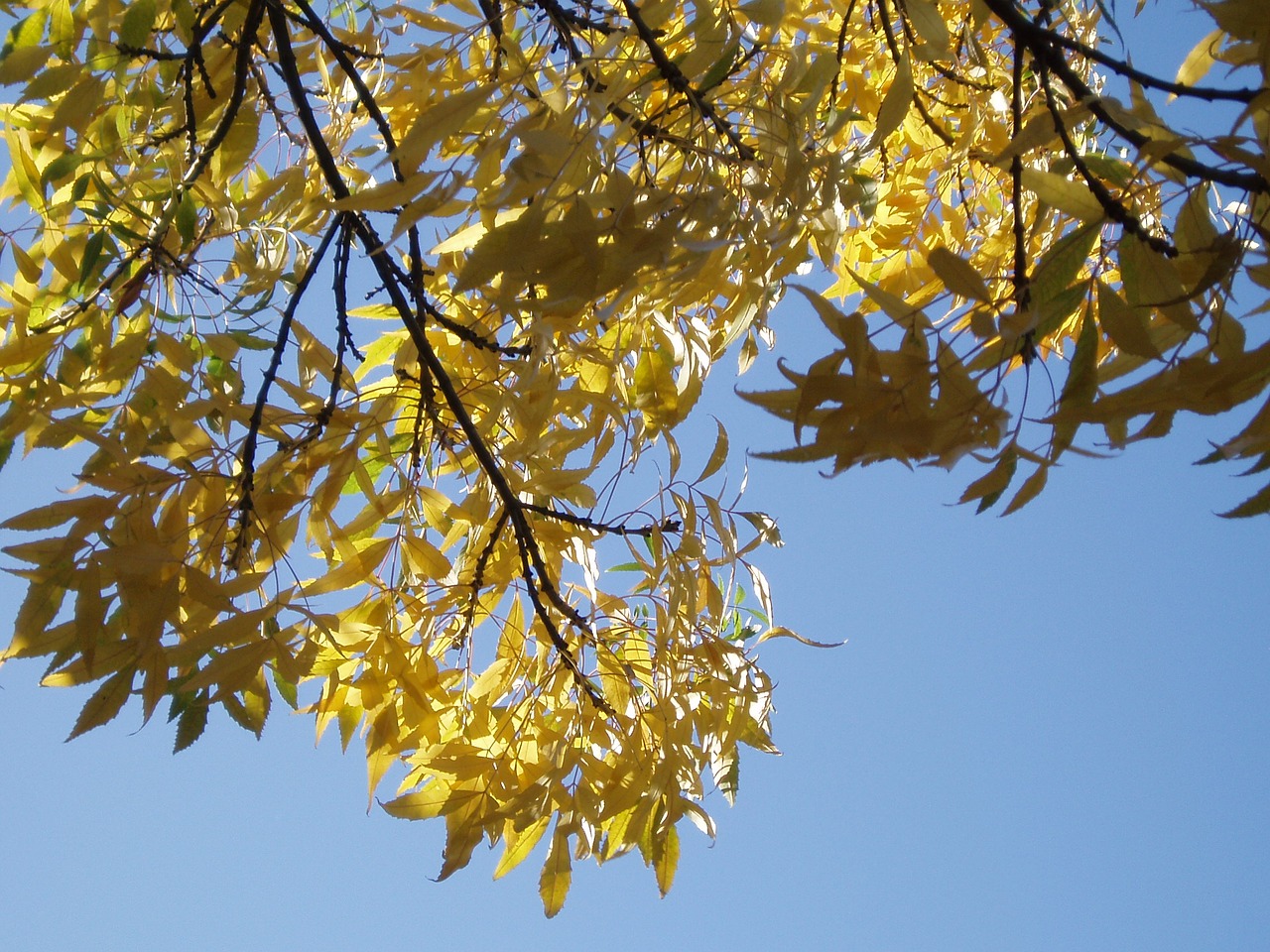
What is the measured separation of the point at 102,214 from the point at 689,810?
0.70 m

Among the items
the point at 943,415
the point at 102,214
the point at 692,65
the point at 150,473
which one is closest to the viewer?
the point at 943,415

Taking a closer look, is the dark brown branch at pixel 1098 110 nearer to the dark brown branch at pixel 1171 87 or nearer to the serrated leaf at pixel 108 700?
the dark brown branch at pixel 1171 87

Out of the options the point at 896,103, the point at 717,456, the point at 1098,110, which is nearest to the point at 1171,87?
the point at 1098,110

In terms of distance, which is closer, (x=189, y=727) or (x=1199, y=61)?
(x=1199, y=61)

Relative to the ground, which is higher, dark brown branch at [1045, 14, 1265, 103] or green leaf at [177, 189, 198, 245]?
green leaf at [177, 189, 198, 245]

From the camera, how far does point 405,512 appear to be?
76 cm

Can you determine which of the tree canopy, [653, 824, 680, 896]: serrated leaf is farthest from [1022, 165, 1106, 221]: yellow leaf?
[653, 824, 680, 896]: serrated leaf

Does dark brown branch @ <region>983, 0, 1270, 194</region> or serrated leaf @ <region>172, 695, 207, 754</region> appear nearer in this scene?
dark brown branch @ <region>983, 0, 1270, 194</region>

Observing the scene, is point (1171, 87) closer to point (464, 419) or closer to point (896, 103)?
point (896, 103)

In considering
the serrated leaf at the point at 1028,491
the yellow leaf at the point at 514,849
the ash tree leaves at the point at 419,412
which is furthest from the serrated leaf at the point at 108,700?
the serrated leaf at the point at 1028,491

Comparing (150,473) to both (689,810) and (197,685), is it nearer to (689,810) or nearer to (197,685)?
(197,685)

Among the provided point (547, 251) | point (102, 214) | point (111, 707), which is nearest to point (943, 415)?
point (547, 251)

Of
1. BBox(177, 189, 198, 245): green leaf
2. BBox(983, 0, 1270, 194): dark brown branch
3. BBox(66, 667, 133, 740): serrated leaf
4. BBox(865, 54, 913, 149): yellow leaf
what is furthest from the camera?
BBox(177, 189, 198, 245): green leaf

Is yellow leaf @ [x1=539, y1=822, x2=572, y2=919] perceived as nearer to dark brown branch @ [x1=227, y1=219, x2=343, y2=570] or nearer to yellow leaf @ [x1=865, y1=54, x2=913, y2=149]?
dark brown branch @ [x1=227, y1=219, x2=343, y2=570]
